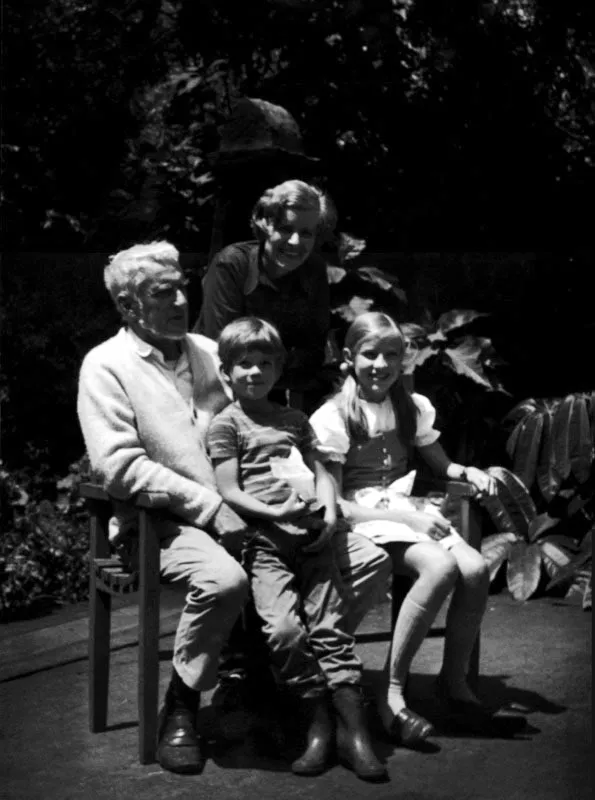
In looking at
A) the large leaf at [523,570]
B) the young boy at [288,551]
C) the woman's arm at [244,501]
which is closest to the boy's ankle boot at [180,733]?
the young boy at [288,551]

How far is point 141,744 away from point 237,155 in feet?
10.1

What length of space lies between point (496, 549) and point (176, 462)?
105 inches

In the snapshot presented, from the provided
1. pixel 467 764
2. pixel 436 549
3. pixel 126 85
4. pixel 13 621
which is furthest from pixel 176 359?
pixel 126 85

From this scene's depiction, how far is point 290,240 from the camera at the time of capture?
467 centimetres

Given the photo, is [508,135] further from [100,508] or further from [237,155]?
[100,508]

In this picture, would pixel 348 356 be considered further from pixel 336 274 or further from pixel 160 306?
pixel 336 274

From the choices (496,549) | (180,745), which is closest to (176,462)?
(180,745)

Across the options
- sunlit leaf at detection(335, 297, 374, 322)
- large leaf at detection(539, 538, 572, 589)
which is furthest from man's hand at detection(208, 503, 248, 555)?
sunlit leaf at detection(335, 297, 374, 322)

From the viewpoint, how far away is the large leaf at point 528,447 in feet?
21.7

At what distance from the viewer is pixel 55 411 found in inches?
299

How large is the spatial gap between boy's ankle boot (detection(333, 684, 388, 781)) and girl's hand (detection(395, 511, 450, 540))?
23.7 inches

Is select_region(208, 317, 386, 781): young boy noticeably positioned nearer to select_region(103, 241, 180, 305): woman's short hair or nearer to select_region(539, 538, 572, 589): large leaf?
select_region(103, 241, 180, 305): woman's short hair

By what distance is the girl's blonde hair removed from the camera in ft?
14.6

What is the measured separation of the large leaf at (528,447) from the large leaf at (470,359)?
0.46 metres
